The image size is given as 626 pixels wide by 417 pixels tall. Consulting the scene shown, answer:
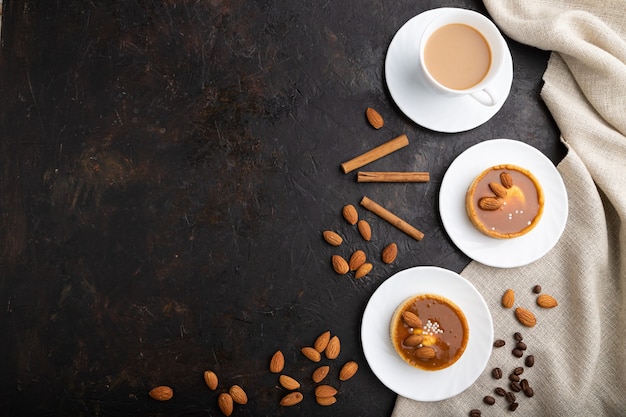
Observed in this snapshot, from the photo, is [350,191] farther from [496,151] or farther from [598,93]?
[598,93]

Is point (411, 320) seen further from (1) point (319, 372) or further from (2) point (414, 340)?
(1) point (319, 372)

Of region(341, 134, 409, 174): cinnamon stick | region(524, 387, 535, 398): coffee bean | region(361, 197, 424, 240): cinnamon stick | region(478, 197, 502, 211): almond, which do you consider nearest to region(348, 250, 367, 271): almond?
region(361, 197, 424, 240): cinnamon stick

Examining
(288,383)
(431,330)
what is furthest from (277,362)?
(431,330)

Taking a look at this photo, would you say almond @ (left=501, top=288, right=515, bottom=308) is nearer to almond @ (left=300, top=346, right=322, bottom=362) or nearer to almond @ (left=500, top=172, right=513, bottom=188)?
almond @ (left=500, top=172, right=513, bottom=188)

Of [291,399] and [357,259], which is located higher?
[357,259]

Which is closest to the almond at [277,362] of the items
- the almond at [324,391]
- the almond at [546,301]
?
the almond at [324,391]

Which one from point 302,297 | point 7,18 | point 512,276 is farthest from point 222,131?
point 512,276
